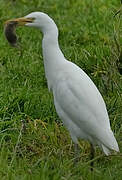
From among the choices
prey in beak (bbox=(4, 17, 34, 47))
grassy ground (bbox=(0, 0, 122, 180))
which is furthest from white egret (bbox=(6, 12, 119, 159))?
grassy ground (bbox=(0, 0, 122, 180))

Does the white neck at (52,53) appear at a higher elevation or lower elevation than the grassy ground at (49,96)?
higher

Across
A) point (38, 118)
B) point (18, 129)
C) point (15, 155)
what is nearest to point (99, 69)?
point (38, 118)

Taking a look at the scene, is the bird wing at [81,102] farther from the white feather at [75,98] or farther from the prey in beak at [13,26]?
the prey in beak at [13,26]

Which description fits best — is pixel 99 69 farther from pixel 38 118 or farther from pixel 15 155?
pixel 15 155

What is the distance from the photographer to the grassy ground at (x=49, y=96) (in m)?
3.94

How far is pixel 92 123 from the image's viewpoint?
4.01m

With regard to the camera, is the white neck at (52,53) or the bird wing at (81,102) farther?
the white neck at (52,53)

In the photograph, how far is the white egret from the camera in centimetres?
402

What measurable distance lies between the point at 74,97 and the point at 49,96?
1.20 m

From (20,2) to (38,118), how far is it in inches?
138

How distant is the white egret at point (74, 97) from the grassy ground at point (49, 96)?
0.56ft

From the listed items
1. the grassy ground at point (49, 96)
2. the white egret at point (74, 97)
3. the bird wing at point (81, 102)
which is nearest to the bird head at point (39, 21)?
the white egret at point (74, 97)

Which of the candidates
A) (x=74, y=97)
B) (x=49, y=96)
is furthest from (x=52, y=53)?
(x=49, y=96)

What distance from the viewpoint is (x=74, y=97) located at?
13.3 ft
